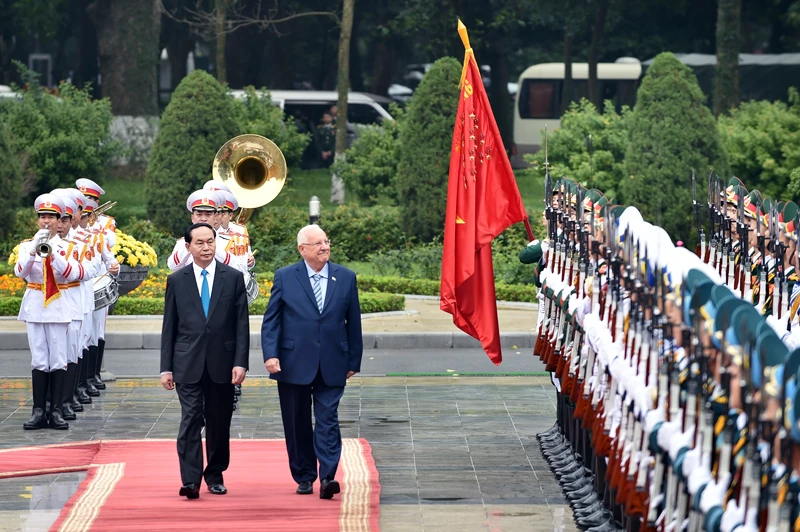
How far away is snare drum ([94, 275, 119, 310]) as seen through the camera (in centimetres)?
1261

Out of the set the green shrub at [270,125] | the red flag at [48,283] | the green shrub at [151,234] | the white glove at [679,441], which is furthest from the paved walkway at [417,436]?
the green shrub at [270,125]

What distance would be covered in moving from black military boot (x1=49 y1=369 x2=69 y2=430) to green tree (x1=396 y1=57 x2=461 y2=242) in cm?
1291

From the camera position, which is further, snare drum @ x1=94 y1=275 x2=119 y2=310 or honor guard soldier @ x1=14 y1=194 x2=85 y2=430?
snare drum @ x1=94 y1=275 x2=119 y2=310

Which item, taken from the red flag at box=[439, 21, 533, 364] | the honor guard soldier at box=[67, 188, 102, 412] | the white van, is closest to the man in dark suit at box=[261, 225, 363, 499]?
the red flag at box=[439, 21, 533, 364]

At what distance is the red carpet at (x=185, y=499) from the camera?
27.4 ft

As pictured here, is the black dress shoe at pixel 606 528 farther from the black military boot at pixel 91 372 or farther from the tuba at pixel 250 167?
the tuba at pixel 250 167

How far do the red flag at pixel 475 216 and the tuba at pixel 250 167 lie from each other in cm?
724

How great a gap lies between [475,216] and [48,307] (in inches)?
141

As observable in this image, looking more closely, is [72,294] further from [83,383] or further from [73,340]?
[83,383]

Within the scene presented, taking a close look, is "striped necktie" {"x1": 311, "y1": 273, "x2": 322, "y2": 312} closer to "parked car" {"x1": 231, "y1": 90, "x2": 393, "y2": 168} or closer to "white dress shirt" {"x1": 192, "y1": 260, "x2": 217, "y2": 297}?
"white dress shirt" {"x1": 192, "y1": 260, "x2": 217, "y2": 297}

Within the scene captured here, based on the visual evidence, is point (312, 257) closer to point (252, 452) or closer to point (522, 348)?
point (252, 452)

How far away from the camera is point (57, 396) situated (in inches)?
463

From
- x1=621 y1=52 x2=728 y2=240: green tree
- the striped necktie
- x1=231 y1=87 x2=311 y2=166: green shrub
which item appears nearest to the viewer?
the striped necktie

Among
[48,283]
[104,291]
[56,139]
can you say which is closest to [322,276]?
[48,283]
